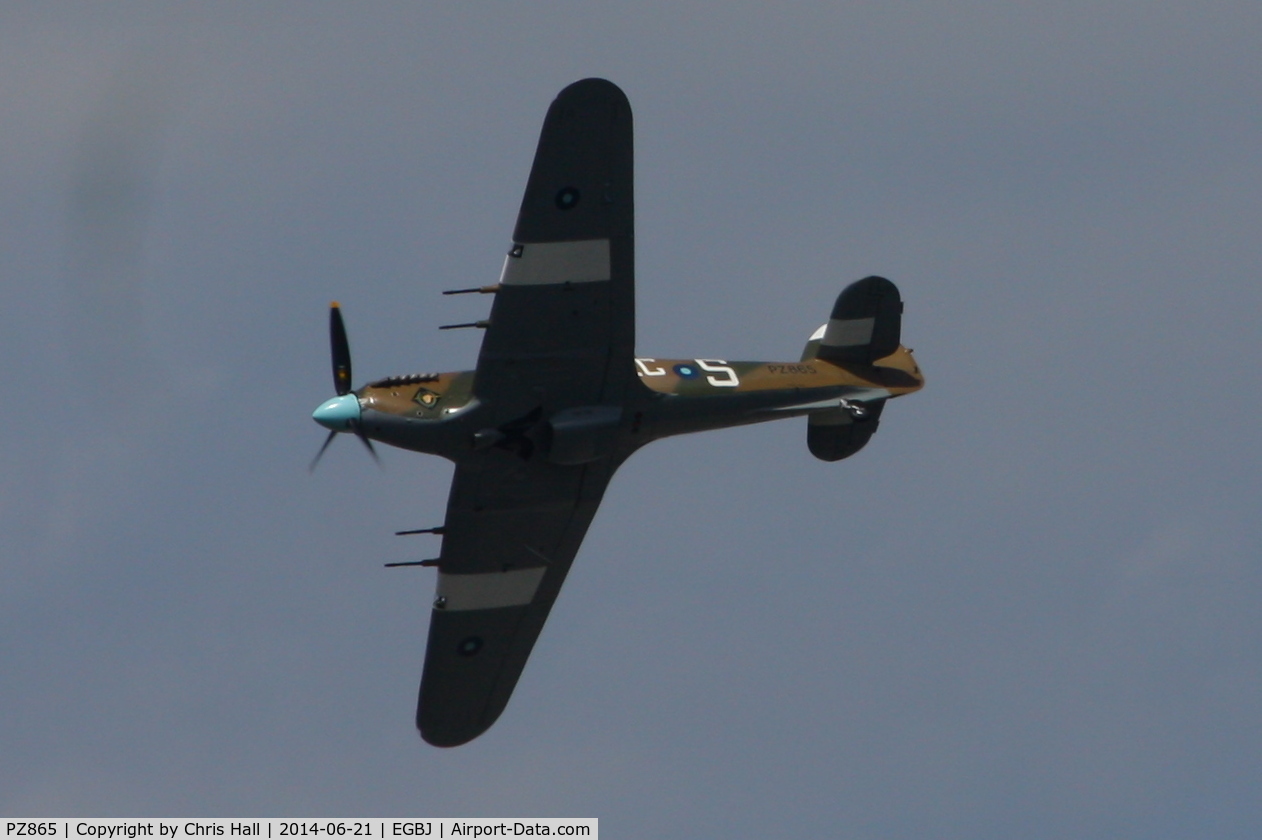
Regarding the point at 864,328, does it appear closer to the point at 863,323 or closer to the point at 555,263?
the point at 863,323

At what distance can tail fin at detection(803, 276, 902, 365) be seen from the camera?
97.8 ft

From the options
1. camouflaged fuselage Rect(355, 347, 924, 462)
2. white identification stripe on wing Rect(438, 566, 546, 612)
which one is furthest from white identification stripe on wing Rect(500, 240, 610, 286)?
white identification stripe on wing Rect(438, 566, 546, 612)

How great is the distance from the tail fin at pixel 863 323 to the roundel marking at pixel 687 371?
3069 millimetres

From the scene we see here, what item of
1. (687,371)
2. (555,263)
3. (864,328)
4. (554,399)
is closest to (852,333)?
(864,328)

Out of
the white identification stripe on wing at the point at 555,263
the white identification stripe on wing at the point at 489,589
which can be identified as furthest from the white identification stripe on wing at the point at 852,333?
the white identification stripe on wing at the point at 489,589

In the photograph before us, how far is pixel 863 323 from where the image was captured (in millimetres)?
29828

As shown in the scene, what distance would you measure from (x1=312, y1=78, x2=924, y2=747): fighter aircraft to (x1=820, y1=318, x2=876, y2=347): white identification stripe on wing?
0.02 m

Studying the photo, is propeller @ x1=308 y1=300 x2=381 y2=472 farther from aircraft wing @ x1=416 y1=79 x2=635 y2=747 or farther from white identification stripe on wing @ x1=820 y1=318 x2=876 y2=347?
white identification stripe on wing @ x1=820 y1=318 x2=876 y2=347

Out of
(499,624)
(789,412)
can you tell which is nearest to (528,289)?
(789,412)

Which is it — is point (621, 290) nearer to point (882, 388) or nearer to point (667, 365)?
point (667, 365)

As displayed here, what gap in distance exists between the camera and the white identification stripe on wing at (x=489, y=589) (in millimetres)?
29312

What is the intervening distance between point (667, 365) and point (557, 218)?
3.32 meters

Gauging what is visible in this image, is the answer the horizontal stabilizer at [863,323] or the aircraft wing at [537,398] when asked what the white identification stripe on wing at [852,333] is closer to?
the horizontal stabilizer at [863,323]

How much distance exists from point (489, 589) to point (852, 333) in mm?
6840
